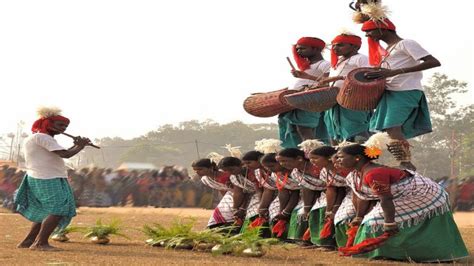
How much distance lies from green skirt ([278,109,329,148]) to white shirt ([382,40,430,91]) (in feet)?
5.69

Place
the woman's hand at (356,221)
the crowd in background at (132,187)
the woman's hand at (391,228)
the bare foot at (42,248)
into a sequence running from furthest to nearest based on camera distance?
the crowd in background at (132,187), the bare foot at (42,248), the woman's hand at (356,221), the woman's hand at (391,228)

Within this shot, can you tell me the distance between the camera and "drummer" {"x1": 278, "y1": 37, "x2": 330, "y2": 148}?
8594 millimetres

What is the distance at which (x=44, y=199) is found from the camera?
792 centimetres

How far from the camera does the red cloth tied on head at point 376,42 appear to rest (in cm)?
718

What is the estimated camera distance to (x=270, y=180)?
849cm

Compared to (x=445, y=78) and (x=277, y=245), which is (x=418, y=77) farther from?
(x=445, y=78)

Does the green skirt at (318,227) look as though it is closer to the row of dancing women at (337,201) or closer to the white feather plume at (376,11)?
the row of dancing women at (337,201)

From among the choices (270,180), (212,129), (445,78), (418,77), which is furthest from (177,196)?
(212,129)

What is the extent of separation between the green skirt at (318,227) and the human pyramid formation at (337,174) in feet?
0.04

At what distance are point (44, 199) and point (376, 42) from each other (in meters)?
3.50

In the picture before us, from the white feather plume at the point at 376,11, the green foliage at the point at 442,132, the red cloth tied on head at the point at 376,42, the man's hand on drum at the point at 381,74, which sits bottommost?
the green foliage at the point at 442,132

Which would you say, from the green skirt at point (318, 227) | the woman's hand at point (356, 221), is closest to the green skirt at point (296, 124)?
the green skirt at point (318, 227)

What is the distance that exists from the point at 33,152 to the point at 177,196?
18.6 m

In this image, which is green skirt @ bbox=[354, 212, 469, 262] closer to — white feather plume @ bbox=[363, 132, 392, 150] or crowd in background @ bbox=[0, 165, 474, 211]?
white feather plume @ bbox=[363, 132, 392, 150]
